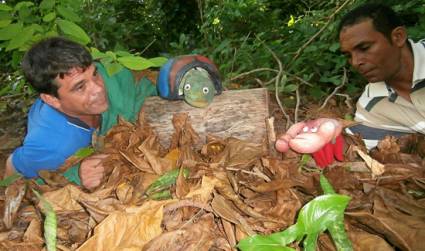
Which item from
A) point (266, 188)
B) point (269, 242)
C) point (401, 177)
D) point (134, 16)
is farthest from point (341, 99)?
point (134, 16)

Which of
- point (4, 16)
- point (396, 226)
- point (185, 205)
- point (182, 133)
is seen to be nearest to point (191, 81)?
point (182, 133)

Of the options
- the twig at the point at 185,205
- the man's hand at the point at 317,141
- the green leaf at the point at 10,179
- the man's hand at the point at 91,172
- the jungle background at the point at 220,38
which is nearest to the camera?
the twig at the point at 185,205

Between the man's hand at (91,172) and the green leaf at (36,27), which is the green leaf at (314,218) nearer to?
the man's hand at (91,172)

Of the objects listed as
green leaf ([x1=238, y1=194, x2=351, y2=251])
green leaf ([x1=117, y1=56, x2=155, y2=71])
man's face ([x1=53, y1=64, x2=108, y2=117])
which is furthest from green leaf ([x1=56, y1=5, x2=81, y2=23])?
green leaf ([x1=238, y1=194, x2=351, y2=251])

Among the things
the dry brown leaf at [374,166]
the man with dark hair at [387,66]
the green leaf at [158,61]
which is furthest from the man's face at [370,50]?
the green leaf at [158,61]

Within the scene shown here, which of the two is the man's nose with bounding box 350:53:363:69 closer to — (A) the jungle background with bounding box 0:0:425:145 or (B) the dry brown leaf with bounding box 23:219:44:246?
(A) the jungle background with bounding box 0:0:425:145

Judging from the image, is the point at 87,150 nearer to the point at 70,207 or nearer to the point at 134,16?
the point at 70,207

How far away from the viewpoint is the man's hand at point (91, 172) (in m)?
1.73

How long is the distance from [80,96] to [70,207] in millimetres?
711

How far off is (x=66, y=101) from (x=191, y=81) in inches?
28.9

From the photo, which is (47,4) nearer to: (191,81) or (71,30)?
(71,30)

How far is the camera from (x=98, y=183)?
5.67ft

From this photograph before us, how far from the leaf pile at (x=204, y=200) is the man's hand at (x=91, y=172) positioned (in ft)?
0.10

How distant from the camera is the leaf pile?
1225 mm
